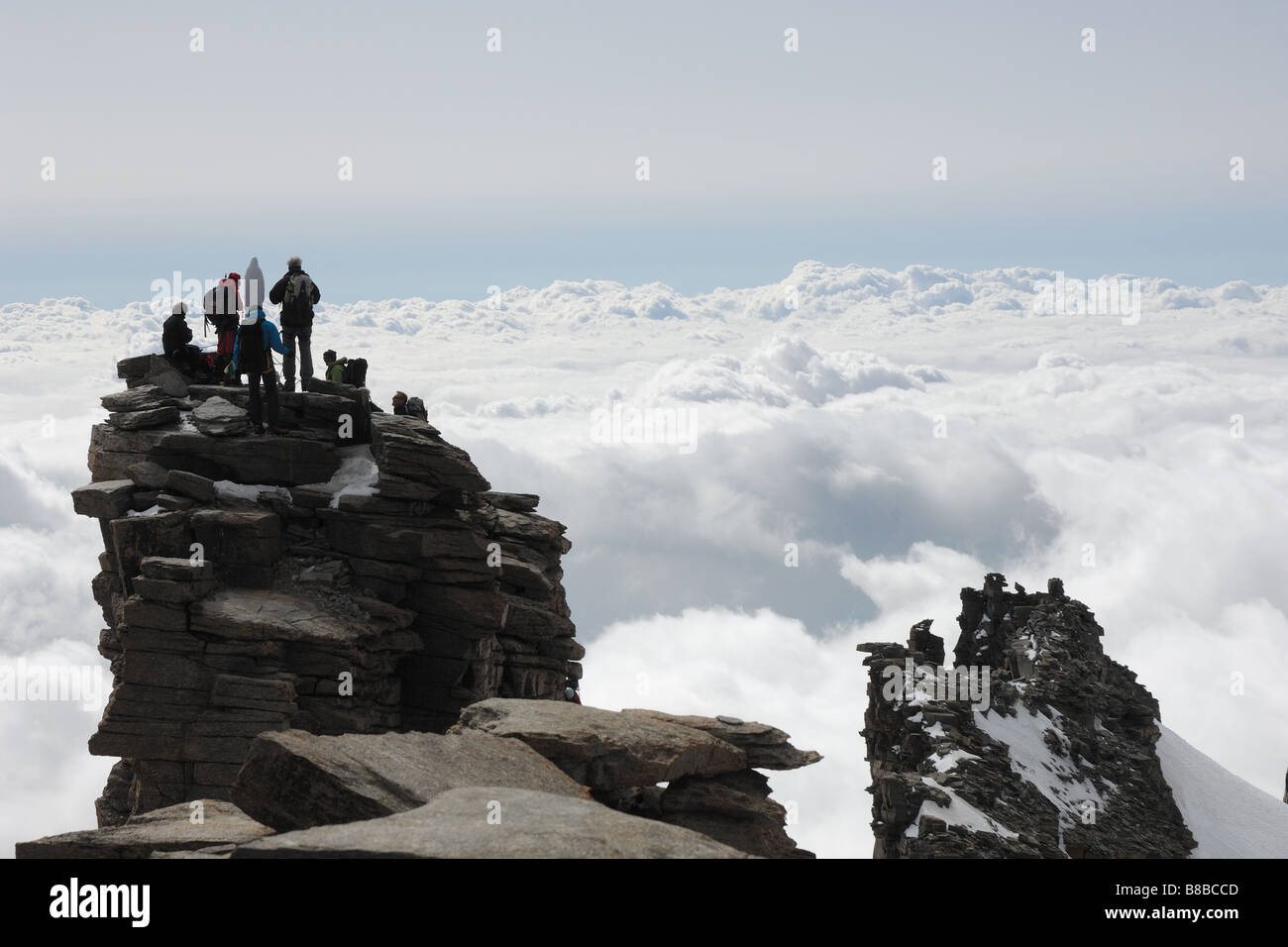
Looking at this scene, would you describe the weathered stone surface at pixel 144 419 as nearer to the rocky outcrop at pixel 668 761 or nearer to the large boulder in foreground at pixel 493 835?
the rocky outcrop at pixel 668 761

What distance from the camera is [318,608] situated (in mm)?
35625

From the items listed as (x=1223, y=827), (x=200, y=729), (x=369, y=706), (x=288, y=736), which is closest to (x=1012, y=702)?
(x=1223, y=827)

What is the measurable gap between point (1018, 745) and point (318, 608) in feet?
112

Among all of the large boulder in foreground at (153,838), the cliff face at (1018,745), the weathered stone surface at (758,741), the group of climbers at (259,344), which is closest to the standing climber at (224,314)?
the group of climbers at (259,344)

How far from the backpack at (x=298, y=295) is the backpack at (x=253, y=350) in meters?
2.85

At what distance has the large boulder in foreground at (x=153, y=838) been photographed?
57.1 ft

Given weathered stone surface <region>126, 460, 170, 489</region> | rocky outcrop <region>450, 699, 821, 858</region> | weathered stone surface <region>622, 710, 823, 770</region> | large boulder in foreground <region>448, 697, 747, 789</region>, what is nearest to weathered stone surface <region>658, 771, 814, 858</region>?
rocky outcrop <region>450, 699, 821, 858</region>

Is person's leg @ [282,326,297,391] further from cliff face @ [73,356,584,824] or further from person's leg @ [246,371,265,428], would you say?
person's leg @ [246,371,265,428]

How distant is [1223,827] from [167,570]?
57.6 meters

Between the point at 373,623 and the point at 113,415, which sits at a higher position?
the point at 113,415

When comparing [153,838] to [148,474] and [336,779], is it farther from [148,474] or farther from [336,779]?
[148,474]

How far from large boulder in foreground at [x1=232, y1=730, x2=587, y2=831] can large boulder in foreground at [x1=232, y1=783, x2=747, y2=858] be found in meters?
0.93
